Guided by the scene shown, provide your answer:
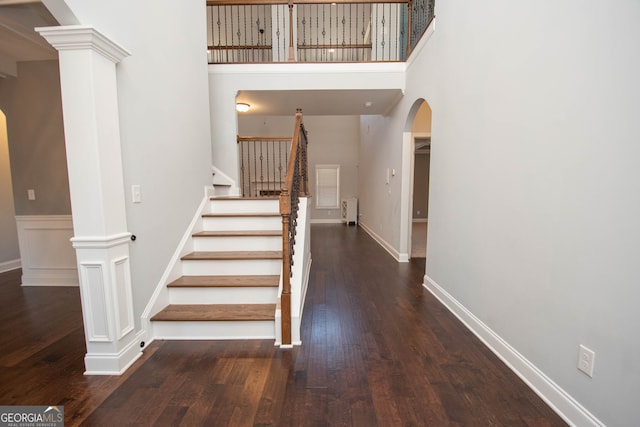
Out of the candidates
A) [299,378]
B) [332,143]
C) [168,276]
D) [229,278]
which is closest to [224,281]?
[229,278]

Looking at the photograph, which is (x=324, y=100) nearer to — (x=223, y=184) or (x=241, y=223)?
(x=223, y=184)

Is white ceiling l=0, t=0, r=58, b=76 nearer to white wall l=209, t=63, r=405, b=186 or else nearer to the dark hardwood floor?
white wall l=209, t=63, r=405, b=186

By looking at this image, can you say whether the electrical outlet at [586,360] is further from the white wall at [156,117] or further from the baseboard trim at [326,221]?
the baseboard trim at [326,221]

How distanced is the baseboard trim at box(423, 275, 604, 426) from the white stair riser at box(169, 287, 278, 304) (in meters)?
1.63

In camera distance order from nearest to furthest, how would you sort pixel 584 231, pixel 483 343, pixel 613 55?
pixel 613 55, pixel 584 231, pixel 483 343

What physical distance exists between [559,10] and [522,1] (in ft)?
1.11

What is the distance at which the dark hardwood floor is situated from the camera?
1.42 metres

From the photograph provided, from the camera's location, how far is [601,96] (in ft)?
3.91

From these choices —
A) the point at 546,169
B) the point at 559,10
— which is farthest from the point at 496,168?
the point at 559,10

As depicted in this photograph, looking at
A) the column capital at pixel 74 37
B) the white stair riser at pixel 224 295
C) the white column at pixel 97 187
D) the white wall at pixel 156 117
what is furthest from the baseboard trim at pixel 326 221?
the column capital at pixel 74 37

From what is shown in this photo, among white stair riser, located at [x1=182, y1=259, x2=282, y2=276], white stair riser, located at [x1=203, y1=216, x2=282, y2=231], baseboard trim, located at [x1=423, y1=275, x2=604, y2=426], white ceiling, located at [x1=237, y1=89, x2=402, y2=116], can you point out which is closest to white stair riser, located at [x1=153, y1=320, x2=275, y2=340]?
white stair riser, located at [x1=182, y1=259, x2=282, y2=276]

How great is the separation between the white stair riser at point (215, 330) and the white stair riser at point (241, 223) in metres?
1.14

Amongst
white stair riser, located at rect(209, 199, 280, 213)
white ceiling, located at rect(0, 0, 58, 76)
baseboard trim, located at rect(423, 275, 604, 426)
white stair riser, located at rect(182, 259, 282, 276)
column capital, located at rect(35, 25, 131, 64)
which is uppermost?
white ceiling, located at rect(0, 0, 58, 76)

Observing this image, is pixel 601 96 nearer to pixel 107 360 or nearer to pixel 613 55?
pixel 613 55
